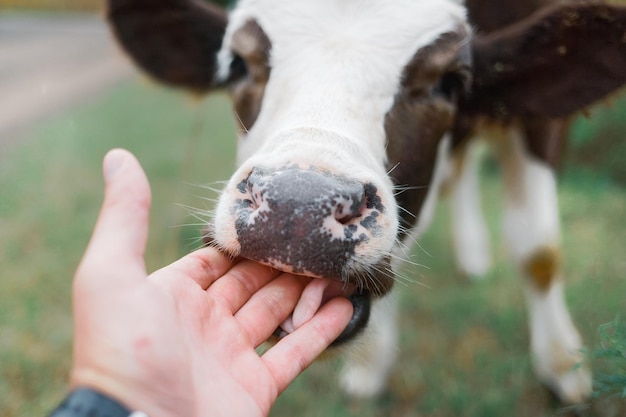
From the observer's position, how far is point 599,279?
2.87 m

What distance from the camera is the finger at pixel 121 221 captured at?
141cm

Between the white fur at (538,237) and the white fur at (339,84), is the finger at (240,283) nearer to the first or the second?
the white fur at (339,84)

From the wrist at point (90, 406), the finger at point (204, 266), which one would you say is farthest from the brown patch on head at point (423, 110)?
the wrist at point (90, 406)

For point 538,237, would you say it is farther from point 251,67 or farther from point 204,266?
point 204,266

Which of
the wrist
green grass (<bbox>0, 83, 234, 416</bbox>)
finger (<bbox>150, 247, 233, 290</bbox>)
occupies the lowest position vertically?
green grass (<bbox>0, 83, 234, 416</bbox>)

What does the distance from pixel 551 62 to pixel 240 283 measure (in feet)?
5.85

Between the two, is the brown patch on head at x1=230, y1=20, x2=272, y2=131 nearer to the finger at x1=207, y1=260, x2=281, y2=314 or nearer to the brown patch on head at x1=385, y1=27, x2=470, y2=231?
the brown patch on head at x1=385, y1=27, x2=470, y2=231

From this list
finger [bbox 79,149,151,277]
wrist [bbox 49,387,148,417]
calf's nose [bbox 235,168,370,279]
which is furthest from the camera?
calf's nose [bbox 235,168,370,279]

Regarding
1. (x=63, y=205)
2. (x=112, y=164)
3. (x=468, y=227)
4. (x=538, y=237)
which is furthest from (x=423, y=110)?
(x=63, y=205)

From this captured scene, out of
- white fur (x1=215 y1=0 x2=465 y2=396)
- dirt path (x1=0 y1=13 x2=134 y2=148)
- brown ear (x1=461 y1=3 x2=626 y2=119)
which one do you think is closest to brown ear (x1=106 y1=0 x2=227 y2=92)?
white fur (x1=215 y1=0 x2=465 y2=396)

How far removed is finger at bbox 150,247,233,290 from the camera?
1.87m

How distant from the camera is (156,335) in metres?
1.42

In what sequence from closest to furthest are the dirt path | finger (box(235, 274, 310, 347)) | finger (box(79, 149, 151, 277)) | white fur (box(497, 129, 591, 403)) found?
1. finger (box(79, 149, 151, 277))
2. finger (box(235, 274, 310, 347))
3. white fur (box(497, 129, 591, 403))
4. the dirt path

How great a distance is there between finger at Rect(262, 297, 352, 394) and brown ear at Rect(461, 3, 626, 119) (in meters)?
1.47
